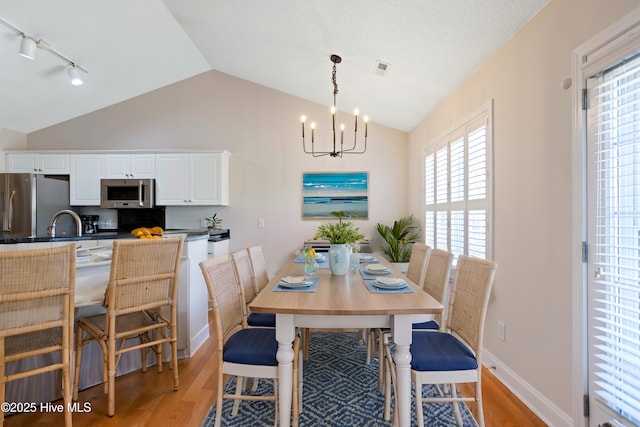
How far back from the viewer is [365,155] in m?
4.34

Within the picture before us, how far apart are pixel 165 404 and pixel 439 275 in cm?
196

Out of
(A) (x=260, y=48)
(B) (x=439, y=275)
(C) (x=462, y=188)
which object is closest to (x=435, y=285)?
(B) (x=439, y=275)

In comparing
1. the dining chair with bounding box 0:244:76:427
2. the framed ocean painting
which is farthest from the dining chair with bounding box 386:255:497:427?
the framed ocean painting

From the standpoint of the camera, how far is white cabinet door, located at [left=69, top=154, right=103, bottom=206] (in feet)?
13.3

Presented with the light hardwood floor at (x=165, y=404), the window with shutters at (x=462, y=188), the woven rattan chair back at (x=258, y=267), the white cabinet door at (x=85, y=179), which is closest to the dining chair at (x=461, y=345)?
the light hardwood floor at (x=165, y=404)

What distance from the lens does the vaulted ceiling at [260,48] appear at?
2.14m

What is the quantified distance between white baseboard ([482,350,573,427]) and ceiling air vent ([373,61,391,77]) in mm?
2614

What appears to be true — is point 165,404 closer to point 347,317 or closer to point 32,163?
point 347,317

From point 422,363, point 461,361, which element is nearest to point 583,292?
point 461,361

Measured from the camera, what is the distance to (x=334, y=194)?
4.33 m

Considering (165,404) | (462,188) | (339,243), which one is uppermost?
(462,188)

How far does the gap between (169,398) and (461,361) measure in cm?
182

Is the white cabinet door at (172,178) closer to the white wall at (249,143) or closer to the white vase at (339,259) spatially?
the white wall at (249,143)

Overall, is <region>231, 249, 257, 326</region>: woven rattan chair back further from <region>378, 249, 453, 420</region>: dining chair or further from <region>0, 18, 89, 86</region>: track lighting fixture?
<region>0, 18, 89, 86</region>: track lighting fixture
